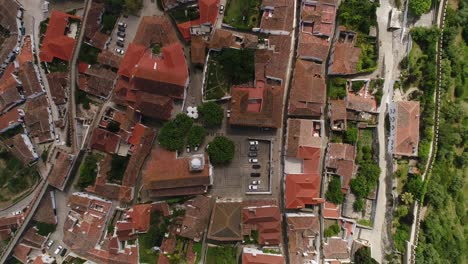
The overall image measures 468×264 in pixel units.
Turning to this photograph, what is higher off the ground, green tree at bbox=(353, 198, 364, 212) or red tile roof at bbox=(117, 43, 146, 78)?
red tile roof at bbox=(117, 43, 146, 78)

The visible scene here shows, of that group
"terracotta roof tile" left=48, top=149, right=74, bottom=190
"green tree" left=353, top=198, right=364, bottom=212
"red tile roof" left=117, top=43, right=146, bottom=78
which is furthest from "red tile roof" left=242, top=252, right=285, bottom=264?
"red tile roof" left=117, top=43, right=146, bottom=78

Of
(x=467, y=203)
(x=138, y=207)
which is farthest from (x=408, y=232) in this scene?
(x=138, y=207)

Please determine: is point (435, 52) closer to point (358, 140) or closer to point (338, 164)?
point (358, 140)

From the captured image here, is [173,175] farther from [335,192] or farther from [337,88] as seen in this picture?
[337,88]

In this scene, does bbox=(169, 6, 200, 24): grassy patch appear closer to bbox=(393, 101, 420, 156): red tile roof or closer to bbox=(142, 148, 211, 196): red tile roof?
bbox=(142, 148, 211, 196): red tile roof

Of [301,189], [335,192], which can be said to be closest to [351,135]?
[335,192]

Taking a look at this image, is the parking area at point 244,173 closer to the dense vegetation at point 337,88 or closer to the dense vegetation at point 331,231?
the dense vegetation at point 331,231
